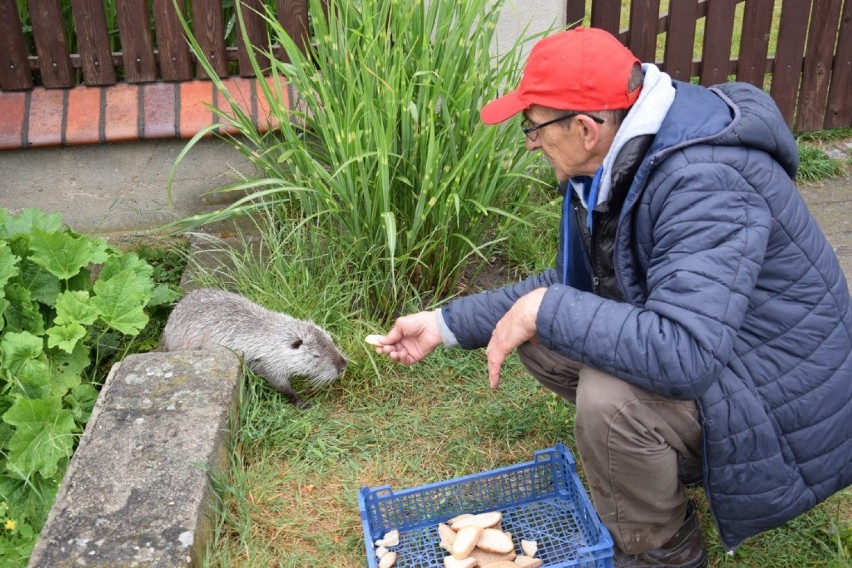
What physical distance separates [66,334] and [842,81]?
4.76 m

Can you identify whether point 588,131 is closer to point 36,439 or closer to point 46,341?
point 36,439

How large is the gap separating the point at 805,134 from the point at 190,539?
4.69m

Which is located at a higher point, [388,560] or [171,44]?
[171,44]

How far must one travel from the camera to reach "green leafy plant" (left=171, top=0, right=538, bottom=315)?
345 cm

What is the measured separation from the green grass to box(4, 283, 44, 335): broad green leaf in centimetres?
80

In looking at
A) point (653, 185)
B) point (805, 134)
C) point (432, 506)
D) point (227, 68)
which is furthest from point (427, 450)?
point (805, 134)

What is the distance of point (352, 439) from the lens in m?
3.27

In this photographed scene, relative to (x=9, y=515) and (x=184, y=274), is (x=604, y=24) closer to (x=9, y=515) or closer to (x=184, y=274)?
(x=184, y=274)

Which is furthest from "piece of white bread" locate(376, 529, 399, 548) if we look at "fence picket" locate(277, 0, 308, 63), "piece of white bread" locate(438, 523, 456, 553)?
"fence picket" locate(277, 0, 308, 63)

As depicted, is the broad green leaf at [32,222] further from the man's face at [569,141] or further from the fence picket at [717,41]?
the fence picket at [717,41]

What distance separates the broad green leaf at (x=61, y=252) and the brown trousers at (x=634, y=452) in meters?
2.30

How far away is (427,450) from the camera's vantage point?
321 centimetres

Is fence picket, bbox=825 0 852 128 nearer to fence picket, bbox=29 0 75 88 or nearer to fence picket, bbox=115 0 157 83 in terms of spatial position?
fence picket, bbox=115 0 157 83

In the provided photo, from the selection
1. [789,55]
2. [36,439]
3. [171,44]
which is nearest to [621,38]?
[789,55]
